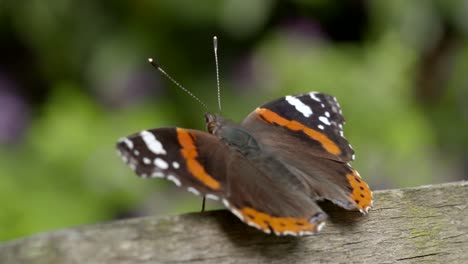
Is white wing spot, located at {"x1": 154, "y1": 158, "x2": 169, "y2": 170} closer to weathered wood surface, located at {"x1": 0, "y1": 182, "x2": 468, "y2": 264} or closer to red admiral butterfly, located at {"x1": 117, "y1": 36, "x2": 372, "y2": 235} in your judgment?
red admiral butterfly, located at {"x1": 117, "y1": 36, "x2": 372, "y2": 235}

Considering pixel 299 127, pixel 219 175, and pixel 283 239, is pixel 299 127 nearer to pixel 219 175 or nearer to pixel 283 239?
pixel 219 175

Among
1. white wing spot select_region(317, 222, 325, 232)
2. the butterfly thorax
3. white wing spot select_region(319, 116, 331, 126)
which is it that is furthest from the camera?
white wing spot select_region(319, 116, 331, 126)

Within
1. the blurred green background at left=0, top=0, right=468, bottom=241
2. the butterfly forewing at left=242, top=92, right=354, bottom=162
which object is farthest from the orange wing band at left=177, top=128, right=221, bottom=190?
the blurred green background at left=0, top=0, right=468, bottom=241

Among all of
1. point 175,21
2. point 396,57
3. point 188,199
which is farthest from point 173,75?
point 396,57

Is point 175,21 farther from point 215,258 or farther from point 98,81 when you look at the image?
point 215,258

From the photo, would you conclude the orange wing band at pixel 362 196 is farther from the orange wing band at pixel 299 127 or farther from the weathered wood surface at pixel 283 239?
the orange wing band at pixel 299 127

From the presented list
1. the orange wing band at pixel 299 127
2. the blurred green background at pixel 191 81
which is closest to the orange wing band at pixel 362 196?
→ the orange wing band at pixel 299 127

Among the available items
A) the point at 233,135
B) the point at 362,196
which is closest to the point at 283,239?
the point at 362,196
